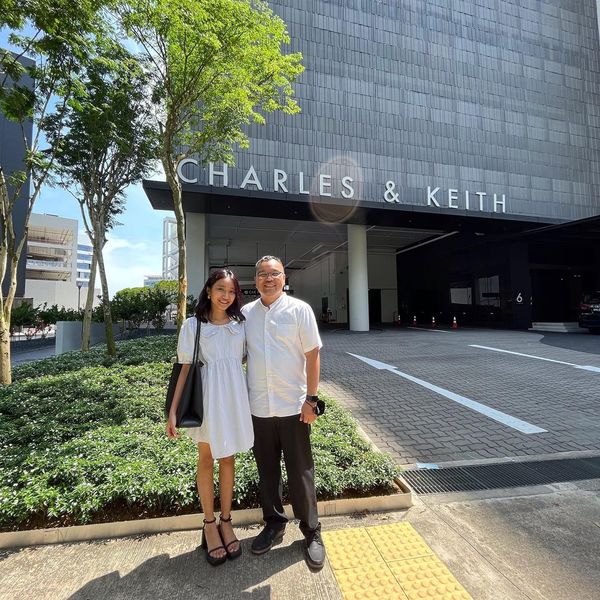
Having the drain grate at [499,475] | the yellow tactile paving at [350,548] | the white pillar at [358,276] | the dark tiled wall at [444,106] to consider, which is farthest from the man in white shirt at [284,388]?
the white pillar at [358,276]

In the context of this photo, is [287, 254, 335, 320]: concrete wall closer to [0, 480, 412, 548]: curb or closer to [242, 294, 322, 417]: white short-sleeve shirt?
[0, 480, 412, 548]: curb

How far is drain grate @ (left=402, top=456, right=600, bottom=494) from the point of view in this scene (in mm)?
3061

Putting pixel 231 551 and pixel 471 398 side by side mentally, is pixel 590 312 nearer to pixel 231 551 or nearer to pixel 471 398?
pixel 471 398

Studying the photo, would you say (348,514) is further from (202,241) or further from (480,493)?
(202,241)

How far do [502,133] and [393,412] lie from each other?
2047cm

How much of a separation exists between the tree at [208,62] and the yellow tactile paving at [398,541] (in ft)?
17.4

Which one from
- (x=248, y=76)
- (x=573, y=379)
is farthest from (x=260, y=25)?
(x=573, y=379)

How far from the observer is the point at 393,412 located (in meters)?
5.09

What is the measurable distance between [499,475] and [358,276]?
16.2m

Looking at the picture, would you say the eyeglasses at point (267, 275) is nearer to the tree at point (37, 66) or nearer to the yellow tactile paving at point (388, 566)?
the yellow tactile paving at point (388, 566)

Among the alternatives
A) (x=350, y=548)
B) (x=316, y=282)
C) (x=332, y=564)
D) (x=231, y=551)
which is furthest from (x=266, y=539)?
(x=316, y=282)

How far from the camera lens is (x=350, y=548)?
2.27m

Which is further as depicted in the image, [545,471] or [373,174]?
[373,174]

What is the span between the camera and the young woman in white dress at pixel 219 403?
2139 millimetres
